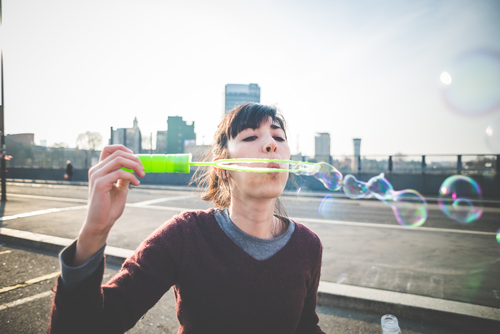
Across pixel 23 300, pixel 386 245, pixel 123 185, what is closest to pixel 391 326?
pixel 123 185

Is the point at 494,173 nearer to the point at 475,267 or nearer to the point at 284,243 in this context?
the point at 475,267

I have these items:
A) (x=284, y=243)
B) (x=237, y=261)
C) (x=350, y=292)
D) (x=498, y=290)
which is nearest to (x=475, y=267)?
(x=498, y=290)

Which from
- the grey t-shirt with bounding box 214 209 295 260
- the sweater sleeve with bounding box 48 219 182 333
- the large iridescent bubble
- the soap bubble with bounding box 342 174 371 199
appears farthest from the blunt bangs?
the soap bubble with bounding box 342 174 371 199

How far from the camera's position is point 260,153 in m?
1.50

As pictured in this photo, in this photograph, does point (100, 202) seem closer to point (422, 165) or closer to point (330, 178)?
point (330, 178)

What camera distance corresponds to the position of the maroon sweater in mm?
1242

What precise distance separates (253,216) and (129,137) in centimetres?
2936

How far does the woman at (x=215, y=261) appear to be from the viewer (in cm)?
102

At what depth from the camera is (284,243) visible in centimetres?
159

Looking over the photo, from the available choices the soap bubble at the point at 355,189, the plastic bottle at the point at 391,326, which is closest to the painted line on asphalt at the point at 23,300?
the plastic bottle at the point at 391,326

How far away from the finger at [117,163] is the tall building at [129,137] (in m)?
28.5

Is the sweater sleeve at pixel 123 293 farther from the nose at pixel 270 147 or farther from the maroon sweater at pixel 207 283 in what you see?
the nose at pixel 270 147

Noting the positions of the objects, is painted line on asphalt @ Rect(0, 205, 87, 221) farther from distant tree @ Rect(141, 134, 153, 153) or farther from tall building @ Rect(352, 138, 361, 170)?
distant tree @ Rect(141, 134, 153, 153)

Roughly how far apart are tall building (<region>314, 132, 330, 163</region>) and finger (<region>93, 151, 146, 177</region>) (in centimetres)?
1889
